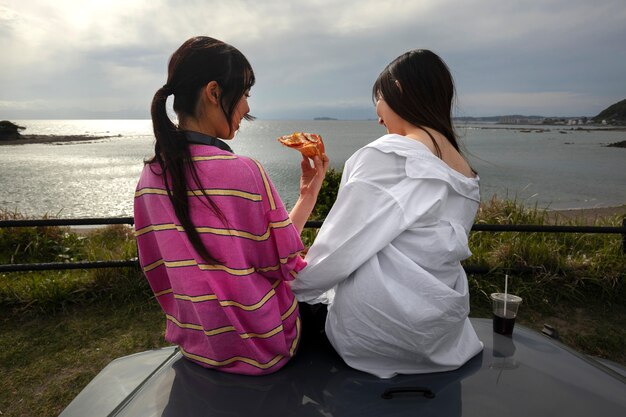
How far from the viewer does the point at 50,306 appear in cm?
405

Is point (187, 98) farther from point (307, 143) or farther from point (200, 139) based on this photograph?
point (307, 143)

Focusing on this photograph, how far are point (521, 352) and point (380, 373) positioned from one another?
27.1 inches

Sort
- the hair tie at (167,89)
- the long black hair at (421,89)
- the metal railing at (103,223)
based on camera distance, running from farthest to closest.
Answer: the metal railing at (103,223), the long black hair at (421,89), the hair tie at (167,89)

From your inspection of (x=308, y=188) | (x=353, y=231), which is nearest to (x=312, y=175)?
(x=308, y=188)

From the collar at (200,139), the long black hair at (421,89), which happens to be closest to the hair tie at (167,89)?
the collar at (200,139)

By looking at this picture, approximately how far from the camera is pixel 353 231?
5.07 feet

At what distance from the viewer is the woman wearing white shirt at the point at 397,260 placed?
1.51 metres

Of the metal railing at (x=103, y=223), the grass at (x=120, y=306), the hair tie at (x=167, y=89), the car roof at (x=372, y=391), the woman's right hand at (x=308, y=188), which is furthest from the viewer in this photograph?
the metal railing at (x=103, y=223)

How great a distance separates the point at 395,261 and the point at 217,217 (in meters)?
0.66

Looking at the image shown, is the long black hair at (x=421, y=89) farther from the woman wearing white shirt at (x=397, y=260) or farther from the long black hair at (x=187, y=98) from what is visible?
the long black hair at (x=187, y=98)

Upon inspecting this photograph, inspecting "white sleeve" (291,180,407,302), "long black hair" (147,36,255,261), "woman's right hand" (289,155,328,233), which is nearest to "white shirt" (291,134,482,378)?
"white sleeve" (291,180,407,302)

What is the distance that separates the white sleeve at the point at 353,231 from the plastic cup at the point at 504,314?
3.04 feet

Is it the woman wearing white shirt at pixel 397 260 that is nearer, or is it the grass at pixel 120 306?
the woman wearing white shirt at pixel 397 260

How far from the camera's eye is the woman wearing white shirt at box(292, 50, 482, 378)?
151 centimetres
